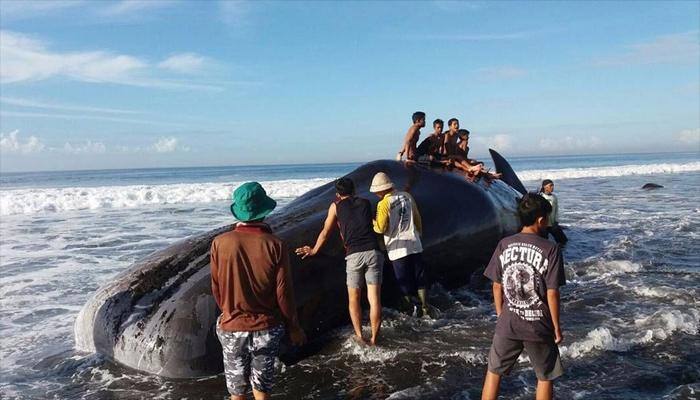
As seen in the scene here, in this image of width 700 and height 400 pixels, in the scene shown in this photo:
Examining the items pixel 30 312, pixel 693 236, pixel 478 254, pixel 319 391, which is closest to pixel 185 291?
pixel 319 391

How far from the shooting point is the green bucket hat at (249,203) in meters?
3.84

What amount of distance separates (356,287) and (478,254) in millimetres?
3158

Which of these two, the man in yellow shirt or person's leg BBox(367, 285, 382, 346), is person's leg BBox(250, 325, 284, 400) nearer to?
person's leg BBox(367, 285, 382, 346)

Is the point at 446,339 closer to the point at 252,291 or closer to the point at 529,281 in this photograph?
the point at 529,281

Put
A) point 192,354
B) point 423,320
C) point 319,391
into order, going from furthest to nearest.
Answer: point 423,320
point 192,354
point 319,391

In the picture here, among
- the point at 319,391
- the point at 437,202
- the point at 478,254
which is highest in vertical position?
the point at 437,202

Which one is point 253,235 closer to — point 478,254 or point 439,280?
point 439,280

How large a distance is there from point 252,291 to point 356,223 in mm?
2428

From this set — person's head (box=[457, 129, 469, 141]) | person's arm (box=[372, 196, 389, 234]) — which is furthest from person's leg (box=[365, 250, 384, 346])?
person's head (box=[457, 129, 469, 141])

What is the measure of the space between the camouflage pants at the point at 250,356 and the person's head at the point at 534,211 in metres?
1.94

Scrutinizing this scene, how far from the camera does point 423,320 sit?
23.2ft

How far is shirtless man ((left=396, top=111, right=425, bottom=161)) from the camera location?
30.9 ft

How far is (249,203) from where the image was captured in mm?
3846

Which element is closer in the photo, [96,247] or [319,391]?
[319,391]
